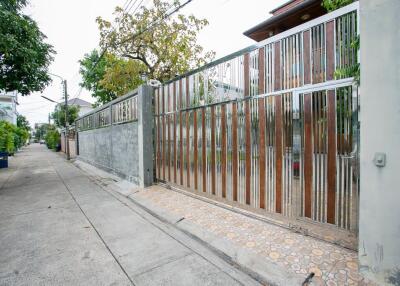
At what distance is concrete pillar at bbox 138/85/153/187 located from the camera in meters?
6.66

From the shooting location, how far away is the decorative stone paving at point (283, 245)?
2.37 m

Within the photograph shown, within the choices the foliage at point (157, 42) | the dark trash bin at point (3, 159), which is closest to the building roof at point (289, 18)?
the foliage at point (157, 42)

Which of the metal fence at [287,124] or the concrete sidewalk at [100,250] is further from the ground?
the metal fence at [287,124]

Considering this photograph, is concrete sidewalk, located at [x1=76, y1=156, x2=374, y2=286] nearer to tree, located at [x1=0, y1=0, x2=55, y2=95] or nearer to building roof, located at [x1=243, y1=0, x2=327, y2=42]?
tree, located at [x1=0, y1=0, x2=55, y2=95]

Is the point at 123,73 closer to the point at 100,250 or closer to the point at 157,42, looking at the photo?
the point at 157,42

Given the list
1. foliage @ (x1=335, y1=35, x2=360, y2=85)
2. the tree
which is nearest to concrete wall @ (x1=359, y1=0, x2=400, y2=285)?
foliage @ (x1=335, y1=35, x2=360, y2=85)

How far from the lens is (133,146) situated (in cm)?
731

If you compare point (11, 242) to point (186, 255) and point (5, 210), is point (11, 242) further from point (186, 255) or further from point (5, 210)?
point (186, 255)

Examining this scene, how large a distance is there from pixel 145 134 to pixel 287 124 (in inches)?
176

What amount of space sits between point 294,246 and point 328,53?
2.55 m

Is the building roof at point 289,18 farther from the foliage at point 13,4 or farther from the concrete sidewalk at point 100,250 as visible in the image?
the foliage at point 13,4

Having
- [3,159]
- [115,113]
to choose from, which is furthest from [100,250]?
[3,159]

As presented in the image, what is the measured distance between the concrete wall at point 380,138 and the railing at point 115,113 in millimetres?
6247

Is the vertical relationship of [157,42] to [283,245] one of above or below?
above
